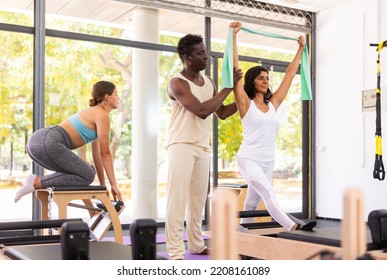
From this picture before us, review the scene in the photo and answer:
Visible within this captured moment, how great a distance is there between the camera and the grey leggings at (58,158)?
349 cm

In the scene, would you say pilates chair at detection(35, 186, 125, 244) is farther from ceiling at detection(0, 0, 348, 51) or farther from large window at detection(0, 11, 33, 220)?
ceiling at detection(0, 0, 348, 51)

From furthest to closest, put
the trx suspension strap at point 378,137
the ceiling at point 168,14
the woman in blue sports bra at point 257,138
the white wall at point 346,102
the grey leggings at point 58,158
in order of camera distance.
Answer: the white wall at point 346,102
the trx suspension strap at point 378,137
the ceiling at point 168,14
the grey leggings at point 58,158
the woman in blue sports bra at point 257,138

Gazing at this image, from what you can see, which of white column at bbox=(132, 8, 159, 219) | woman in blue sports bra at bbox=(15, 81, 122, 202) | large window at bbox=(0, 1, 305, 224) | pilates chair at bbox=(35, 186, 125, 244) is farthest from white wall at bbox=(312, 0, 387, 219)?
woman in blue sports bra at bbox=(15, 81, 122, 202)

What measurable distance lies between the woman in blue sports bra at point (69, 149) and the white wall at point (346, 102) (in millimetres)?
3516

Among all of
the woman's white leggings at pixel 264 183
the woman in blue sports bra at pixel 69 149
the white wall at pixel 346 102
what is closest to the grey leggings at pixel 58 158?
the woman in blue sports bra at pixel 69 149

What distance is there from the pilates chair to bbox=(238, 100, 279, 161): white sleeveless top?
95 cm

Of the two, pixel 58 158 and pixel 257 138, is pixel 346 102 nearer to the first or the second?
pixel 257 138

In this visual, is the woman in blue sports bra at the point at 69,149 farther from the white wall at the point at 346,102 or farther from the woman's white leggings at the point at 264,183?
the white wall at the point at 346,102

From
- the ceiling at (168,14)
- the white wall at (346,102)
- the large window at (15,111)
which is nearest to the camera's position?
the large window at (15,111)

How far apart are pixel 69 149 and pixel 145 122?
229cm

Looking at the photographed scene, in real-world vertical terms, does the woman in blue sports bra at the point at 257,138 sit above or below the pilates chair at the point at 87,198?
above

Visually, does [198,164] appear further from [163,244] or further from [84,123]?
[163,244]
